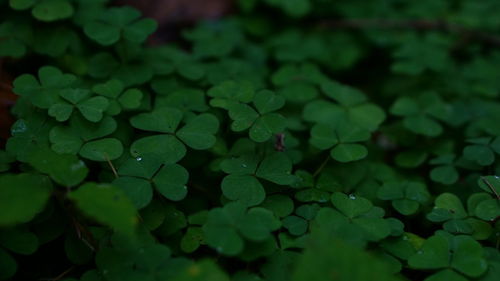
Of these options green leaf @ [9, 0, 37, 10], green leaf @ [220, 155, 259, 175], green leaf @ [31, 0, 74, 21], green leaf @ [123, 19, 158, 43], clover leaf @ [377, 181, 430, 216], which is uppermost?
green leaf @ [9, 0, 37, 10]

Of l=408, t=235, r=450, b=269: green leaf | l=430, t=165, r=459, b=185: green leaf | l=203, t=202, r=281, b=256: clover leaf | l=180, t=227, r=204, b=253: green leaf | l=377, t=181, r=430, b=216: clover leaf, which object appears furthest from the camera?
l=430, t=165, r=459, b=185: green leaf

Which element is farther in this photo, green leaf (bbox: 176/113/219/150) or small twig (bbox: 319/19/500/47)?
small twig (bbox: 319/19/500/47)

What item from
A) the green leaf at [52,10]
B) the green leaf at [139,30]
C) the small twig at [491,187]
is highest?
the green leaf at [52,10]

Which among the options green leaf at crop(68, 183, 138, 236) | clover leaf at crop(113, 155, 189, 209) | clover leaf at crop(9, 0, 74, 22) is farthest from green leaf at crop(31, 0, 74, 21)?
green leaf at crop(68, 183, 138, 236)

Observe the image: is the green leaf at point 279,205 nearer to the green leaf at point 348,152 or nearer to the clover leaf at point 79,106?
the green leaf at point 348,152

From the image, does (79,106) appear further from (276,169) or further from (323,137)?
(323,137)

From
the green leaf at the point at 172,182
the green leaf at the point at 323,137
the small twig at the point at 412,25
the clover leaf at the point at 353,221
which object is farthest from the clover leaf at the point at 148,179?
the small twig at the point at 412,25

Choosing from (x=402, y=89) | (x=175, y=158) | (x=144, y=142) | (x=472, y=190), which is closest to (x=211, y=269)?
(x=175, y=158)

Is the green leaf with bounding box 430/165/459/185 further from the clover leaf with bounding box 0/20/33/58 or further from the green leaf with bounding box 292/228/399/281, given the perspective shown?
the clover leaf with bounding box 0/20/33/58
